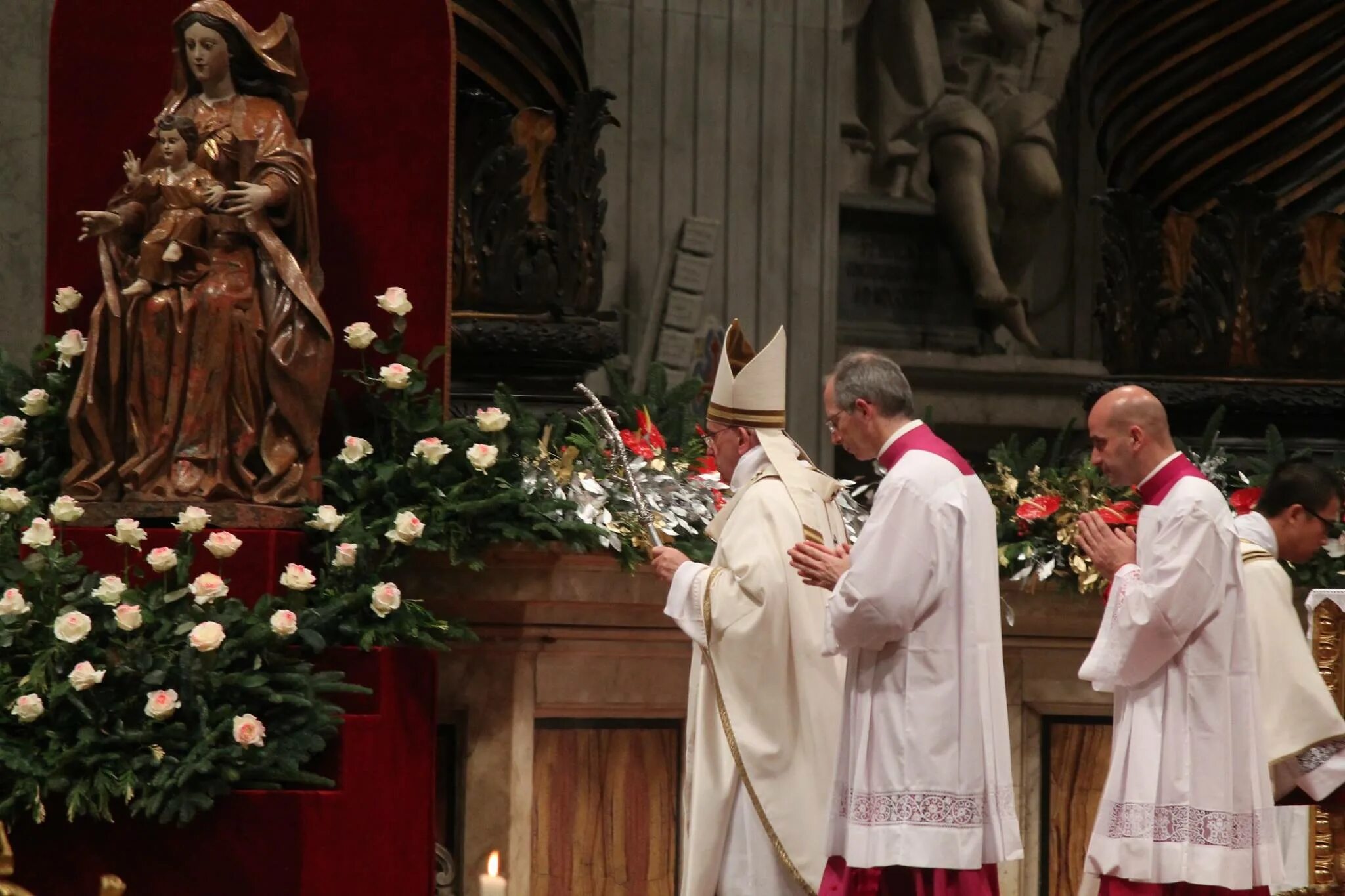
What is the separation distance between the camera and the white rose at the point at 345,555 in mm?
6105

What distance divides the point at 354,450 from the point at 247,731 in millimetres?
973

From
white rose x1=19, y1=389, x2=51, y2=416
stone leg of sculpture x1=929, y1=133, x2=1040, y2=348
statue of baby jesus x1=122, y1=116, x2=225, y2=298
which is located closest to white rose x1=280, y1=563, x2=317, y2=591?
statue of baby jesus x1=122, y1=116, x2=225, y2=298

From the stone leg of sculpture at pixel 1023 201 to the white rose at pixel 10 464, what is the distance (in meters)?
7.14

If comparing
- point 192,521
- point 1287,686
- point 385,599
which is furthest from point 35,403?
point 1287,686

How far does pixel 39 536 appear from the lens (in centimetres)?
602

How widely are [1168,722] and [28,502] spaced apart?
10.2ft

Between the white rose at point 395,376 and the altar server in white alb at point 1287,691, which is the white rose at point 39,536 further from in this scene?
the altar server in white alb at point 1287,691

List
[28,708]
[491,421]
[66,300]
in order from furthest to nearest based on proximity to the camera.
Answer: [66,300]
[491,421]
[28,708]

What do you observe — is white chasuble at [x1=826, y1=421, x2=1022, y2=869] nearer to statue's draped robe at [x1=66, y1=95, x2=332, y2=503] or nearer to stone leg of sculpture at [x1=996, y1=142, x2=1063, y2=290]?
statue's draped robe at [x1=66, y1=95, x2=332, y2=503]

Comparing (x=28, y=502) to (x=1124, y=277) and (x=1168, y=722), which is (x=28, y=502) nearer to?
(x=1168, y=722)

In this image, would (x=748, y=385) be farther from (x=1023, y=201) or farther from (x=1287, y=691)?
(x=1023, y=201)

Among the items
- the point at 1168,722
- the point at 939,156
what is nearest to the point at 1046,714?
the point at 1168,722

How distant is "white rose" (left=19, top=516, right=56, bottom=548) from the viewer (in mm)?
6020

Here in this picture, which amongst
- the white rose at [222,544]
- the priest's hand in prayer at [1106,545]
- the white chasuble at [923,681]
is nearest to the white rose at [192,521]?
the white rose at [222,544]
